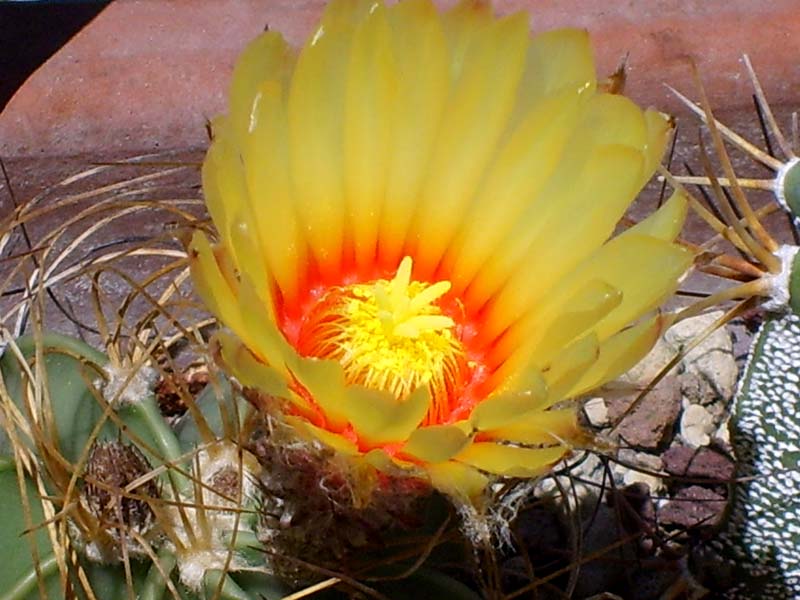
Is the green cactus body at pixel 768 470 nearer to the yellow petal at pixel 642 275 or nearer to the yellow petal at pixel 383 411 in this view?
the yellow petal at pixel 642 275

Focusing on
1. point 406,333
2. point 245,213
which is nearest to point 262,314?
point 245,213

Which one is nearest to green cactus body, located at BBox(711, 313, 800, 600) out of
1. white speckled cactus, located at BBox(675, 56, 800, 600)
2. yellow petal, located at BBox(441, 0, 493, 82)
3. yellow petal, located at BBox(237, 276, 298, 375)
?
white speckled cactus, located at BBox(675, 56, 800, 600)

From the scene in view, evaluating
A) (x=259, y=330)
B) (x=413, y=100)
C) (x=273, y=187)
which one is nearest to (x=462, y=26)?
(x=413, y=100)

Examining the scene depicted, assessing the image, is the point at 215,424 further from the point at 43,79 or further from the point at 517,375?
the point at 43,79

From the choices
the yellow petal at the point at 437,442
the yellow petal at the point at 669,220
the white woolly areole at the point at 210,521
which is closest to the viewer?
the yellow petal at the point at 437,442

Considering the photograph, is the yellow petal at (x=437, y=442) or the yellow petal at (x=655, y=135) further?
the yellow petal at (x=655, y=135)


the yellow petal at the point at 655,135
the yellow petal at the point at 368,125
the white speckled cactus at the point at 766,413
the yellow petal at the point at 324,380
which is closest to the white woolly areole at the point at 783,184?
the white speckled cactus at the point at 766,413
